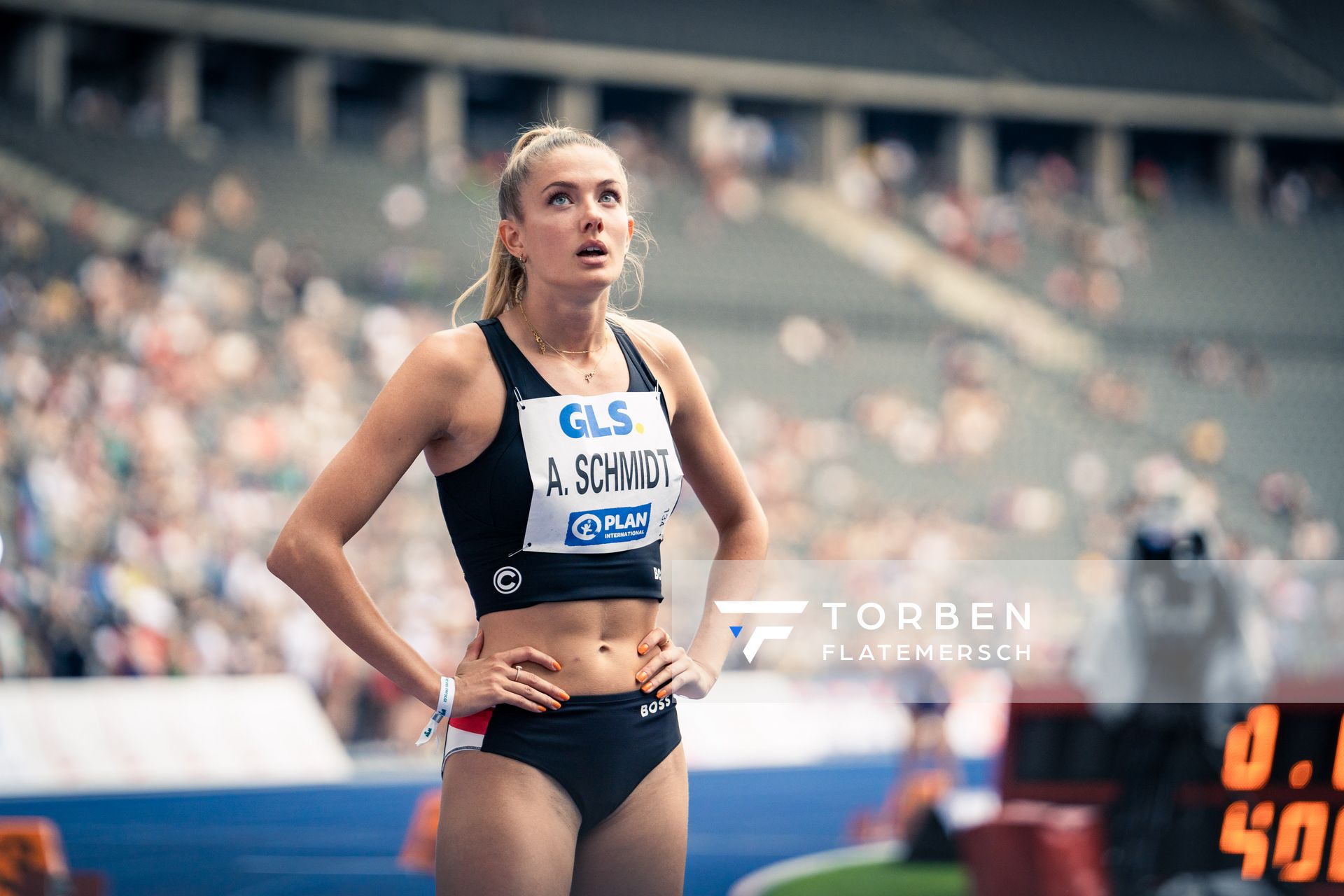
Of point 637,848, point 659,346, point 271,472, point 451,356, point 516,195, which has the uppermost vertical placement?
point 271,472

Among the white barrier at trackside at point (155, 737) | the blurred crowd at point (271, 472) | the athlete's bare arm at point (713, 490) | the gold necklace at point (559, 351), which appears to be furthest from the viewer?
the blurred crowd at point (271, 472)

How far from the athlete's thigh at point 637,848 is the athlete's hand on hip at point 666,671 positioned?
141 millimetres

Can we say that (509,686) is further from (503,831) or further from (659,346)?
(659,346)

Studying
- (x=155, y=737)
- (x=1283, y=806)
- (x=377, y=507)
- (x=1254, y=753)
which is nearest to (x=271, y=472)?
(x=155, y=737)

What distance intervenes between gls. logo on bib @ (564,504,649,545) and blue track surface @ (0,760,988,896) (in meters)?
4.79

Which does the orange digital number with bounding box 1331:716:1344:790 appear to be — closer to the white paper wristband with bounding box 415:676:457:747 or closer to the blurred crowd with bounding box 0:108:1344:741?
the blurred crowd with bounding box 0:108:1344:741

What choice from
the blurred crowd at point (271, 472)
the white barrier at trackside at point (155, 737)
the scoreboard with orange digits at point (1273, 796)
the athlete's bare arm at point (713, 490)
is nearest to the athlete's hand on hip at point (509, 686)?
the athlete's bare arm at point (713, 490)

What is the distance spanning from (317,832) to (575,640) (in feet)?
20.0

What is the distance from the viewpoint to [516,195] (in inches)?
105

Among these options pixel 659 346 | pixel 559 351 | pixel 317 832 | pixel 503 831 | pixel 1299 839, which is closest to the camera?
pixel 503 831

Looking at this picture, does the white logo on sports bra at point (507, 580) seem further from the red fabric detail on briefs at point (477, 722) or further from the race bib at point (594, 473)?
the red fabric detail on briefs at point (477, 722)

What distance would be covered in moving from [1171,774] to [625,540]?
2.98m

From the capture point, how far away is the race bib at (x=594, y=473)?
8.43ft

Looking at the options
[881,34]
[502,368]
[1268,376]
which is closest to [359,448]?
[502,368]
